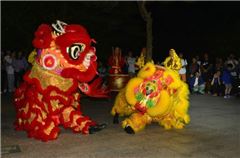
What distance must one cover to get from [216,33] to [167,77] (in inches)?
560

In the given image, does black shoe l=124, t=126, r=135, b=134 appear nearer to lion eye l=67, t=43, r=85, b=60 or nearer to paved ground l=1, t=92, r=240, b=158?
paved ground l=1, t=92, r=240, b=158

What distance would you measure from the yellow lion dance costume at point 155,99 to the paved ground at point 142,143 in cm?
21

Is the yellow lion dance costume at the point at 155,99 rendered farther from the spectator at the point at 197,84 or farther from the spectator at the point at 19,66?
the spectator at the point at 19,66

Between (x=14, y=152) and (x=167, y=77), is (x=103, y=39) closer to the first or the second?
(x=167, y=77)

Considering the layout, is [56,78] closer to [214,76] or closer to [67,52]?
[67,52]

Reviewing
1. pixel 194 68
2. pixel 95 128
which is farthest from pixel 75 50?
pixel 194 68

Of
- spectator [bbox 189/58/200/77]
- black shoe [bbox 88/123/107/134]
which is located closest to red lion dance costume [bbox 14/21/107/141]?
black shoe [bbox 88/123/107/134]

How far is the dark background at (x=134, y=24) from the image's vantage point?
19.9 m

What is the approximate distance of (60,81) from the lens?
24.1ft

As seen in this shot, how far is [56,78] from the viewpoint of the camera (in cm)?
733

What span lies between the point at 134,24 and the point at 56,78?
53.2 feet

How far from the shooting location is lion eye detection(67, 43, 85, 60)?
287 inches

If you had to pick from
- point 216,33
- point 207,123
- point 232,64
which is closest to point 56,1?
→ point 216,33

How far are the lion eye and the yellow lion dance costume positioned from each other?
110cm
